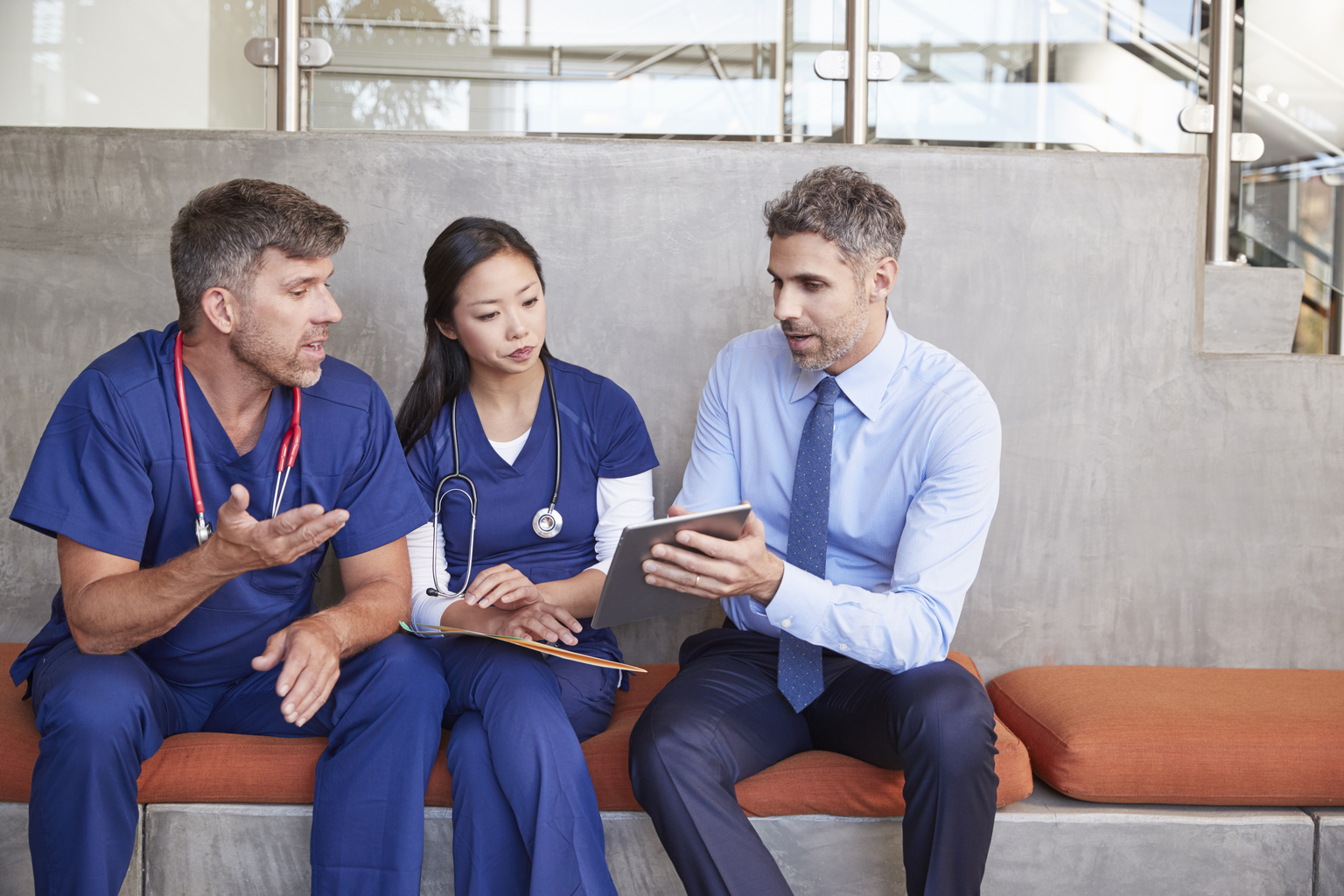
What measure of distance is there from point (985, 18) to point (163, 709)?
278 cm

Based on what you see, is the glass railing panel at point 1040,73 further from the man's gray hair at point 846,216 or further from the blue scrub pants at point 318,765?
the blue scrub pants at point 318,765

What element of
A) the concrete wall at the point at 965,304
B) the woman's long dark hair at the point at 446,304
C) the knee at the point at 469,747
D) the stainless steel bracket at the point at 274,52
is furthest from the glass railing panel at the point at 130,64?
the knee at the point at 469,747

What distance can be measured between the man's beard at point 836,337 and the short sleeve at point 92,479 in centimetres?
117

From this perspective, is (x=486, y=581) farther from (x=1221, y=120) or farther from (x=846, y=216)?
(x=1221, y=120)

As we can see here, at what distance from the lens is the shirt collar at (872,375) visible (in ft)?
6.21

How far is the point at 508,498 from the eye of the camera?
6.60 feet

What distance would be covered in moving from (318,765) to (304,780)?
0.06 m

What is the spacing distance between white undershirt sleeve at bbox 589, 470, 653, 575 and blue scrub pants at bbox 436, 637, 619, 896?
0.41 m

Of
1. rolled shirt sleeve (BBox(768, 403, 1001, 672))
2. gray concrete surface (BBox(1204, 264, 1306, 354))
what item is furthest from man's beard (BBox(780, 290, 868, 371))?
gray concrete surface (BBox(1204, 264, 1306, 354))

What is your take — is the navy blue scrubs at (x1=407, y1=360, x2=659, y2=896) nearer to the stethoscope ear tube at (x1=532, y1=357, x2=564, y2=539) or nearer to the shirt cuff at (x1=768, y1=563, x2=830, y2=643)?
the stethoscope ear tube at (x1=532, y1=357, x2=564, y2=539)

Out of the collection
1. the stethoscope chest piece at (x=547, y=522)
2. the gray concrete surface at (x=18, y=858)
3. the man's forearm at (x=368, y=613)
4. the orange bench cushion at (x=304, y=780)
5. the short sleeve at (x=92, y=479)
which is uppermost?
the short sleeve at (x=92, y=479)

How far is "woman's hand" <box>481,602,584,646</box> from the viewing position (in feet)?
5.98

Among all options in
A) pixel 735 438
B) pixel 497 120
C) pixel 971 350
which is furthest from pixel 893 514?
pixel 497 120

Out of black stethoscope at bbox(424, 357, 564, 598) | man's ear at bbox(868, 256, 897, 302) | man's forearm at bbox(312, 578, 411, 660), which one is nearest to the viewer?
man's forearm at bbox(312, 578, 411, 660)
